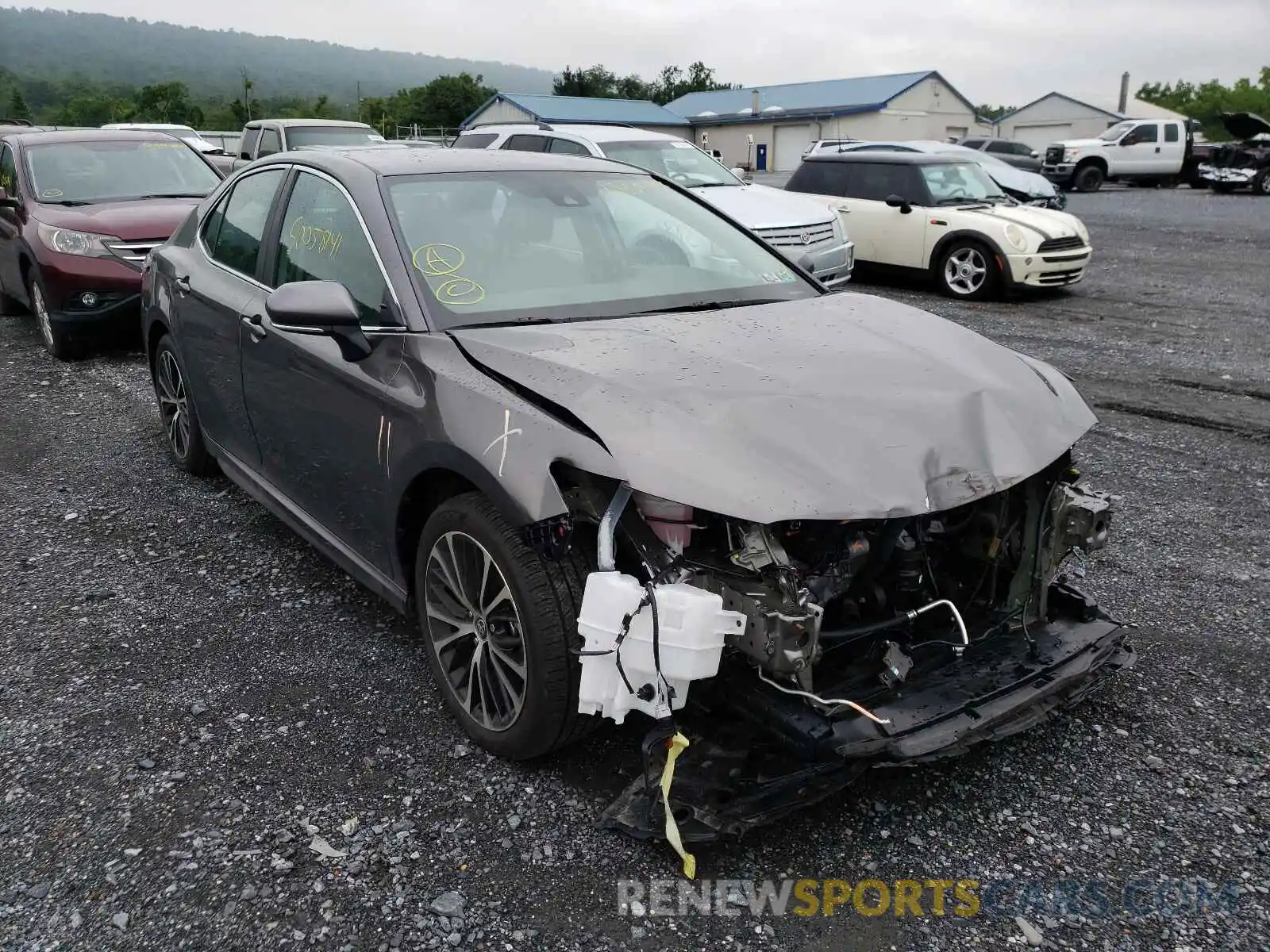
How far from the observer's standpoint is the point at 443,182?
357cm

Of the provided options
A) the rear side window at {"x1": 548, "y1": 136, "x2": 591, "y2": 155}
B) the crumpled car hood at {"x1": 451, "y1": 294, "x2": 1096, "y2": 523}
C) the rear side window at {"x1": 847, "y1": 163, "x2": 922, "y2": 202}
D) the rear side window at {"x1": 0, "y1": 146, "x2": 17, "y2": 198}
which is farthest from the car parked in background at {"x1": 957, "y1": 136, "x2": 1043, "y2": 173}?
the crumpled car hood at {"x1": 451, "y1": 294, "x2": 1096, "y2": 523}

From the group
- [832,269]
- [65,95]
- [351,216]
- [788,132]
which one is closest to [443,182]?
[351,216]

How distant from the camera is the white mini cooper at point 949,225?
1090 cm

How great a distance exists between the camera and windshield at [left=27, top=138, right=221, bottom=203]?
27.6ft

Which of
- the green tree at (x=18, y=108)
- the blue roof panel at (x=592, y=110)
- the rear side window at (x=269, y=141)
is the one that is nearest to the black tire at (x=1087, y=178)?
the rear side window at (x=269, y=141)

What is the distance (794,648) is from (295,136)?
585 inches

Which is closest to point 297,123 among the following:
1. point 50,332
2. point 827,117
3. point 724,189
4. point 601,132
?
point 601,132

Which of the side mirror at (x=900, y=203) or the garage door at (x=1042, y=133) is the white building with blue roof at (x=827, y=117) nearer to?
the garage door at (x=1042, y=133)

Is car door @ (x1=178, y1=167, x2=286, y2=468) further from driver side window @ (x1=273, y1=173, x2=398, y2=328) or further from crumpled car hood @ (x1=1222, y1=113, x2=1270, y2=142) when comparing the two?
crumpled car hood @ (x1=1222, y1=113, x2=1270, y2=142)

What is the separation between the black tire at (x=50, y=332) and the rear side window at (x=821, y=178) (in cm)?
861

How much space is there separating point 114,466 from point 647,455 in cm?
434

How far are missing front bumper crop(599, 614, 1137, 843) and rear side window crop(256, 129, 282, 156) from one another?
1470 centimetres

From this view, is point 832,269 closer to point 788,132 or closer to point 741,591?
point 741,591

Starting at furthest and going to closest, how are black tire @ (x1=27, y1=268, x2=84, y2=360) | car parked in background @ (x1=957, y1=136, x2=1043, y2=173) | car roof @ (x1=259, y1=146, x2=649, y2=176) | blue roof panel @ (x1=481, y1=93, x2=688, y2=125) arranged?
blue roof panel @ (x1=481, y1=93, x2=688, y2=125) → car parked in background @ (x1=957, y1=136, x2=1043, y2=173) → black tire @ (x1=27, y1=268, x2=84, y2=360) → car roof @ (x1=259, y1=146, x2=649, y2=176)
